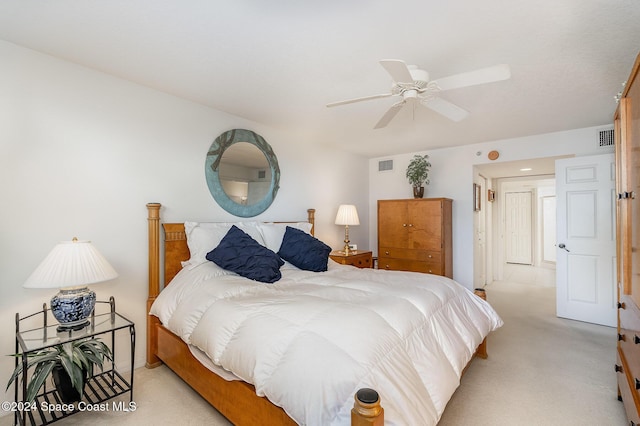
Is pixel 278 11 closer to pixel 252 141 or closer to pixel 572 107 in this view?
pixel 252 141

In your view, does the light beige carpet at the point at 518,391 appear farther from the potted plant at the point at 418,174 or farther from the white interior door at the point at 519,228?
the white interior door at the point at 519,228

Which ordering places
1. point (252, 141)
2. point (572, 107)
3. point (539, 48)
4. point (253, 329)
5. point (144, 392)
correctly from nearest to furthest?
point (253, 329) → point (539, 48) → point (144, 392) → point (572, 107) → point (252, 141)

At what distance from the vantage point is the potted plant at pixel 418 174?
450cm

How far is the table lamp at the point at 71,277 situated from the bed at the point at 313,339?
50 centimetres

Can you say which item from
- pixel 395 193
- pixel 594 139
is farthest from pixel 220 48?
pixel 594 139

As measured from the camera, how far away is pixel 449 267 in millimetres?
4336

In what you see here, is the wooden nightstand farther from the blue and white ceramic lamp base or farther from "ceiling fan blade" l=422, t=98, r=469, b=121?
the blue and white ceramic lamp base

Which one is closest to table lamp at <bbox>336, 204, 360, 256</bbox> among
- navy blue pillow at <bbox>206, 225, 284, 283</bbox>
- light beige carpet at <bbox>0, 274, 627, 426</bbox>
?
navy blue pillow at <bbox>206, 225, 284, 283</bbox>

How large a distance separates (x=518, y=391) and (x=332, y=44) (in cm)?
273

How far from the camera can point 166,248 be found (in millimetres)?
2623

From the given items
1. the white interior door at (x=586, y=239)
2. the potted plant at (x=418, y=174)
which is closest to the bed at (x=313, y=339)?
the white interior door at (x=586, y=239)

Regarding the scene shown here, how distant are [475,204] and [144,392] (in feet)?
15.2

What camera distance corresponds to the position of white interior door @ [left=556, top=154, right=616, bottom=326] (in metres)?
3.43

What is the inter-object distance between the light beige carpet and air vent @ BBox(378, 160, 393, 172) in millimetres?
3010
